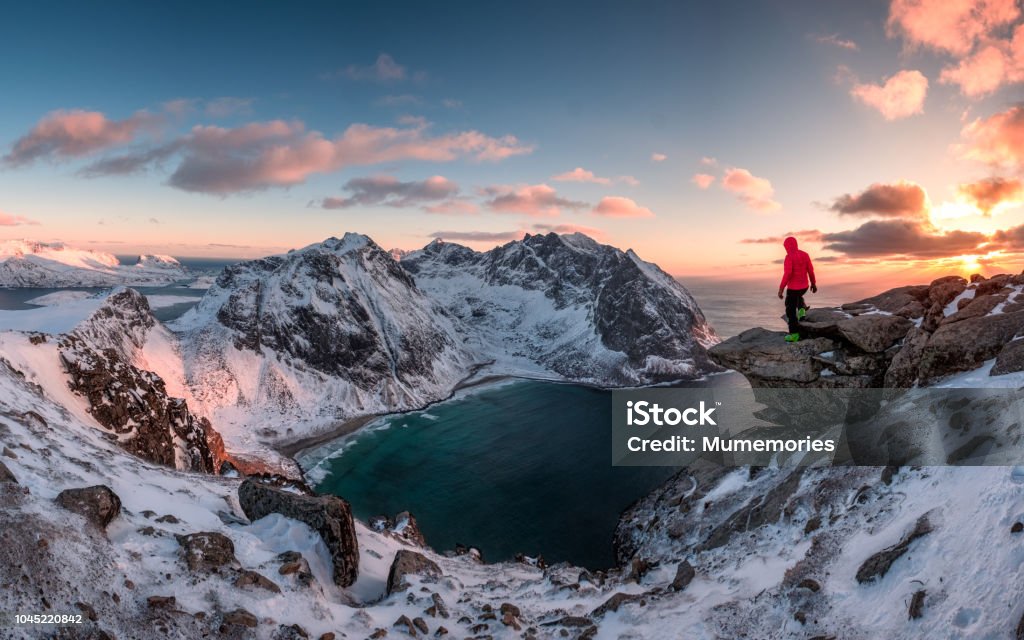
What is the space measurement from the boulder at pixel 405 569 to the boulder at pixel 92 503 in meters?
12.5

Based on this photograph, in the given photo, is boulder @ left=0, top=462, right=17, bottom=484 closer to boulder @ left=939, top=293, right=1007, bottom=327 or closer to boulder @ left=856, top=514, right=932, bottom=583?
boulder @ left=856, top=514, right=932, bottom=583

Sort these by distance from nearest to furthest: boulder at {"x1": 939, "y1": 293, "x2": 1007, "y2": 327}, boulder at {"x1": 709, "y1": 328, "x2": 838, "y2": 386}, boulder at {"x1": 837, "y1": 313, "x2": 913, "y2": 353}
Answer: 1. boulder at {"x1": 939, "y1": 293, "x2": 1007, "y2": 327}
2. boulder at {"x1": 837, "y1": 313, "x2": 913, "y2": 353}
3. boulder at {"x1": 709, "y1": 328, "x2": 838, "y2": 386}

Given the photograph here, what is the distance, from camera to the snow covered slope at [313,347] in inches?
4432

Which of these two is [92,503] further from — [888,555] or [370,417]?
[370,417]

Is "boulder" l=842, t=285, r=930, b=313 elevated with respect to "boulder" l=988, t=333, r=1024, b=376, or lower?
elevated

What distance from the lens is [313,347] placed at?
445 feet

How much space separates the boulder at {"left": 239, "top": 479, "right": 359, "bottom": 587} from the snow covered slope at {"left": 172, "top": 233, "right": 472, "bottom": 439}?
89.0 meters

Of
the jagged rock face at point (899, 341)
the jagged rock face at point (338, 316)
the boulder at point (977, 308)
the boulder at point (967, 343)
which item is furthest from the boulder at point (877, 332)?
the jagged rock face at point (338, 316)

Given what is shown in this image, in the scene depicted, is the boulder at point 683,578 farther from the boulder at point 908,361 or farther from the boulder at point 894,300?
the boulder at point 894,300

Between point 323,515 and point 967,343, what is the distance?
120 feet

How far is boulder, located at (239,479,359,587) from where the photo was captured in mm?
22812

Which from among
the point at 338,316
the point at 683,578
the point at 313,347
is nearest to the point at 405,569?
the point at 683,578

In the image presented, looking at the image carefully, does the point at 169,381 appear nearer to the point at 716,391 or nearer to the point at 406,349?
Answer: the point at 406,349

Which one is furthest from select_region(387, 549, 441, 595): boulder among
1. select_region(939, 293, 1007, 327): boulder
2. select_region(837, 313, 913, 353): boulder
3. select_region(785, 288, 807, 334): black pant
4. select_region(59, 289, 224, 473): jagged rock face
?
select_region(939, 293, 1007, 327): boulder
